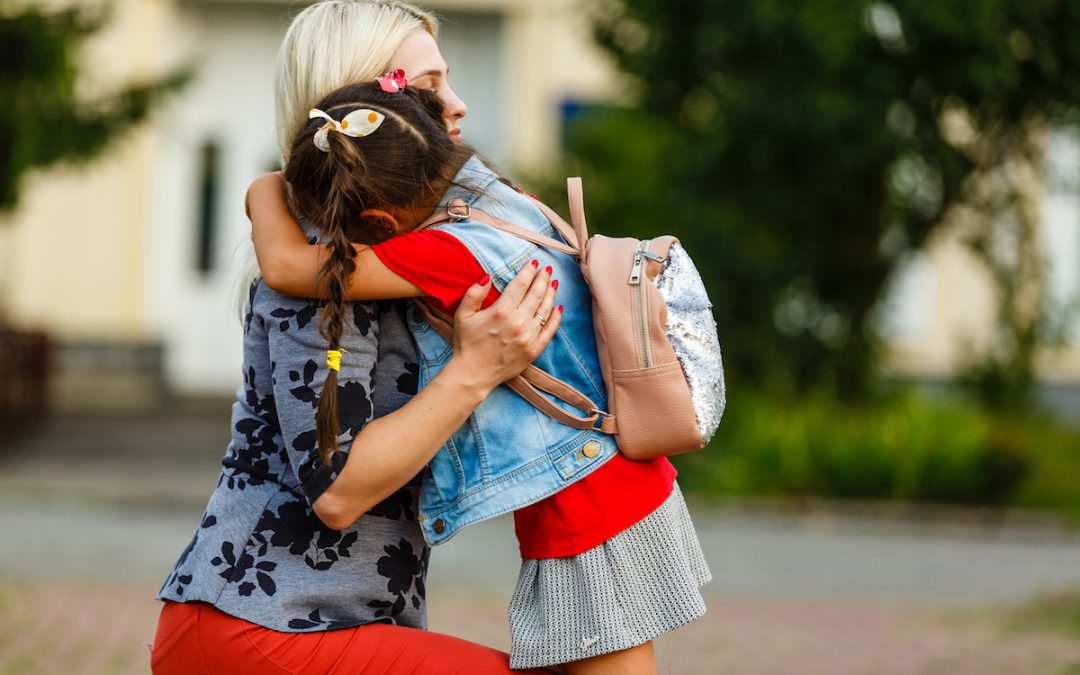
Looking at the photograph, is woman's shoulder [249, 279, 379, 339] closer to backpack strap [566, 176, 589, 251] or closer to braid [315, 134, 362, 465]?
braid [315, 134, 362, 465]

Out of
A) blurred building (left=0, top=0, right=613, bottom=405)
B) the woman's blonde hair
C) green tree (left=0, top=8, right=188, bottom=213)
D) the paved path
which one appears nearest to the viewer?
the woman's blonde hair

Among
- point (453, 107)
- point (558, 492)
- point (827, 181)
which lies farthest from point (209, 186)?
point (558, 492)

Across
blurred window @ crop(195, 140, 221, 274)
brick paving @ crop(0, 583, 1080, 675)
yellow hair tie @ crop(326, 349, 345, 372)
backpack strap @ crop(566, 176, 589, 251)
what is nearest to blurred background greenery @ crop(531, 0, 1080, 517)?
brick paving @ crop(0, 583, 1080, 675)

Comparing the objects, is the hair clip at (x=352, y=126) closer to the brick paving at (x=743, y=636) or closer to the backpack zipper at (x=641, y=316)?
the backpack zipper at (x=641, y=316)

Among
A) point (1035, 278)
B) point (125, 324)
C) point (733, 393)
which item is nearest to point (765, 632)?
point (733, 393)

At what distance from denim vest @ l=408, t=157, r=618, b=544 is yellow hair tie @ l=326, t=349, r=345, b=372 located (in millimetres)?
168

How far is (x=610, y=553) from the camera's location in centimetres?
212

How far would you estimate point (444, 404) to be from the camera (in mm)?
2084

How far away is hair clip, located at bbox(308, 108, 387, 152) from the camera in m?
2.09

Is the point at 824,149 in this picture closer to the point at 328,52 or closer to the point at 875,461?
the point at 875,461

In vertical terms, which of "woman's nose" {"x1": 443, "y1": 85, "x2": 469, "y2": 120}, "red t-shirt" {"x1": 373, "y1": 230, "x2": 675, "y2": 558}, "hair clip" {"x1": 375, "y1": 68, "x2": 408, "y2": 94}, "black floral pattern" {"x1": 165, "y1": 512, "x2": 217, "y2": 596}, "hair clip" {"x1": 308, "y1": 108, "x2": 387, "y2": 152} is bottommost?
"black floral pattern" {"x1": 165, "y1": 512, "x2": 217, "y2": 596}

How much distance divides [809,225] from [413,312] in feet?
32.0

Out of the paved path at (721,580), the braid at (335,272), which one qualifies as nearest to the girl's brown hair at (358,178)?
the braid at (335,272)

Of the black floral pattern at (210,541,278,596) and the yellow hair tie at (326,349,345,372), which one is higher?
the yellow hair tie at (326,349,345,372)
